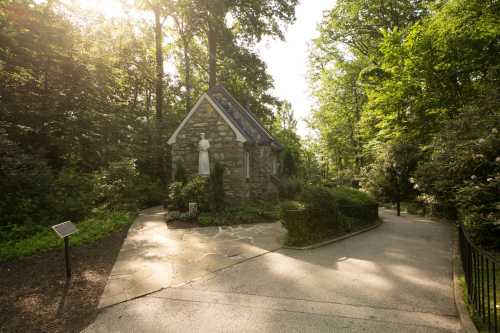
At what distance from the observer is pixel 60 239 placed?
8000 mm

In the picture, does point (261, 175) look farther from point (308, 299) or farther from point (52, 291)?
point (52, 291)

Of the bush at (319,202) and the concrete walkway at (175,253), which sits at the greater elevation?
the bush at (319,202)

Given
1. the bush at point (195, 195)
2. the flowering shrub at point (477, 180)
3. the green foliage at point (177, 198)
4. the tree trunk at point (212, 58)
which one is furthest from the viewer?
the tree trunk at point (212, 58)

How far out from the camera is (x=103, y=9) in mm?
17734

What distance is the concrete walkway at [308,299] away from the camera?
409 centimetres

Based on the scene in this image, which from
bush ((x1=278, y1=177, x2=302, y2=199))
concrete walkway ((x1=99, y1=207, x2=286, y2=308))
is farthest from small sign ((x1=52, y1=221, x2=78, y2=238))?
bush ((x1=278, y1=177, x2=302, y2=199))

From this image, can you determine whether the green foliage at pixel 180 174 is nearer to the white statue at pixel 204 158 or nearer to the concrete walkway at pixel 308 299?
the white statue at pixel 204 158

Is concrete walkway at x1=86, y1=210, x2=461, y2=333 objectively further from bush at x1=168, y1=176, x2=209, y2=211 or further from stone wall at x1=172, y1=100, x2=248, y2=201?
stone wall at x1=172, y1=100, x2=248, y2=201

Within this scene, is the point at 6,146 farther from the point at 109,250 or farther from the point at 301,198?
the point at 301,198

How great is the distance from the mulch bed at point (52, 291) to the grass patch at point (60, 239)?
331 millimetres

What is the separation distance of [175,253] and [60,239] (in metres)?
3.31

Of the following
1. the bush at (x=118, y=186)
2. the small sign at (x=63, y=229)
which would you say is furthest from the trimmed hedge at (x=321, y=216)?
the bush at (x=118, y=186)

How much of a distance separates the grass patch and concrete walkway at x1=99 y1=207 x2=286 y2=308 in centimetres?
72

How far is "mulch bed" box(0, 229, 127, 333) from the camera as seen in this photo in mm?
4234
